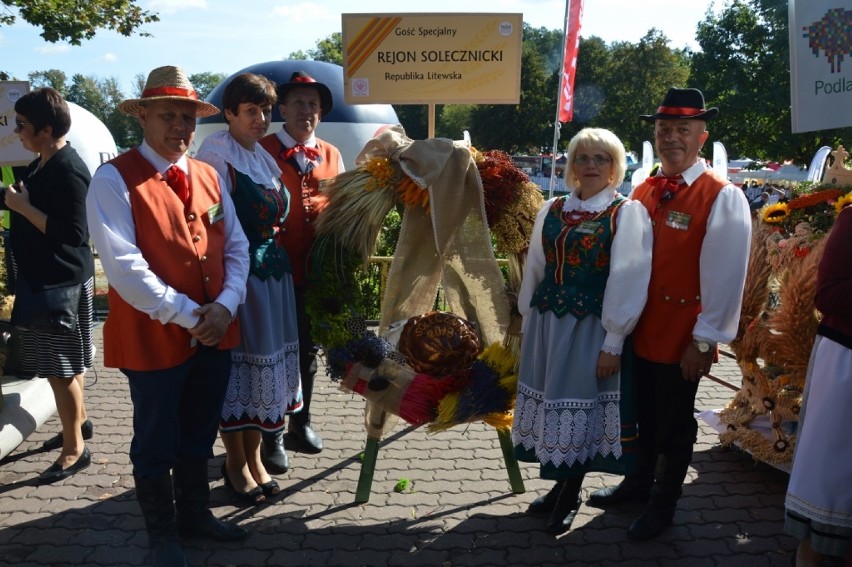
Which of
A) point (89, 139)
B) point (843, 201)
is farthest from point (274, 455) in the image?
point (89, 139)

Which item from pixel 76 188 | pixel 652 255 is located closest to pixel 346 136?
pixel 76 188

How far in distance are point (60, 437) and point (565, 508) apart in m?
3.12

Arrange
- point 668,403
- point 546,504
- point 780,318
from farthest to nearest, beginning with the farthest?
point 546,504, point 780,318, point 668,403

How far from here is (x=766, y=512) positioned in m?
3.55

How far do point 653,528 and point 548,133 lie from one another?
34802mm

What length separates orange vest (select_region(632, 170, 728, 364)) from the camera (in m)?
2.99

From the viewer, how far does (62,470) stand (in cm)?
384

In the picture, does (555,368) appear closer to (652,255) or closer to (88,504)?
(652,255)

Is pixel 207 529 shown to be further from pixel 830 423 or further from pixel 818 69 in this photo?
pixel 818 69

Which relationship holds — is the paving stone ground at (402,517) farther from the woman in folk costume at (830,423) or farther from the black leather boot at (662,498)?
the woman in folk costume at (830,423)

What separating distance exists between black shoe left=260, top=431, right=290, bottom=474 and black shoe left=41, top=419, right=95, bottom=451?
3.88 feet

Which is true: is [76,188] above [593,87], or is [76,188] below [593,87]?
below

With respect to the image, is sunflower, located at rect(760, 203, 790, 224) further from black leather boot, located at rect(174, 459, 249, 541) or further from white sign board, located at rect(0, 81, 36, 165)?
white sign board, located at rect(0, 81, 36, 165)

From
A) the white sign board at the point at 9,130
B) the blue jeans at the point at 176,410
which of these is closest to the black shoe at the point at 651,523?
the blue jeans at the point at 176,410
